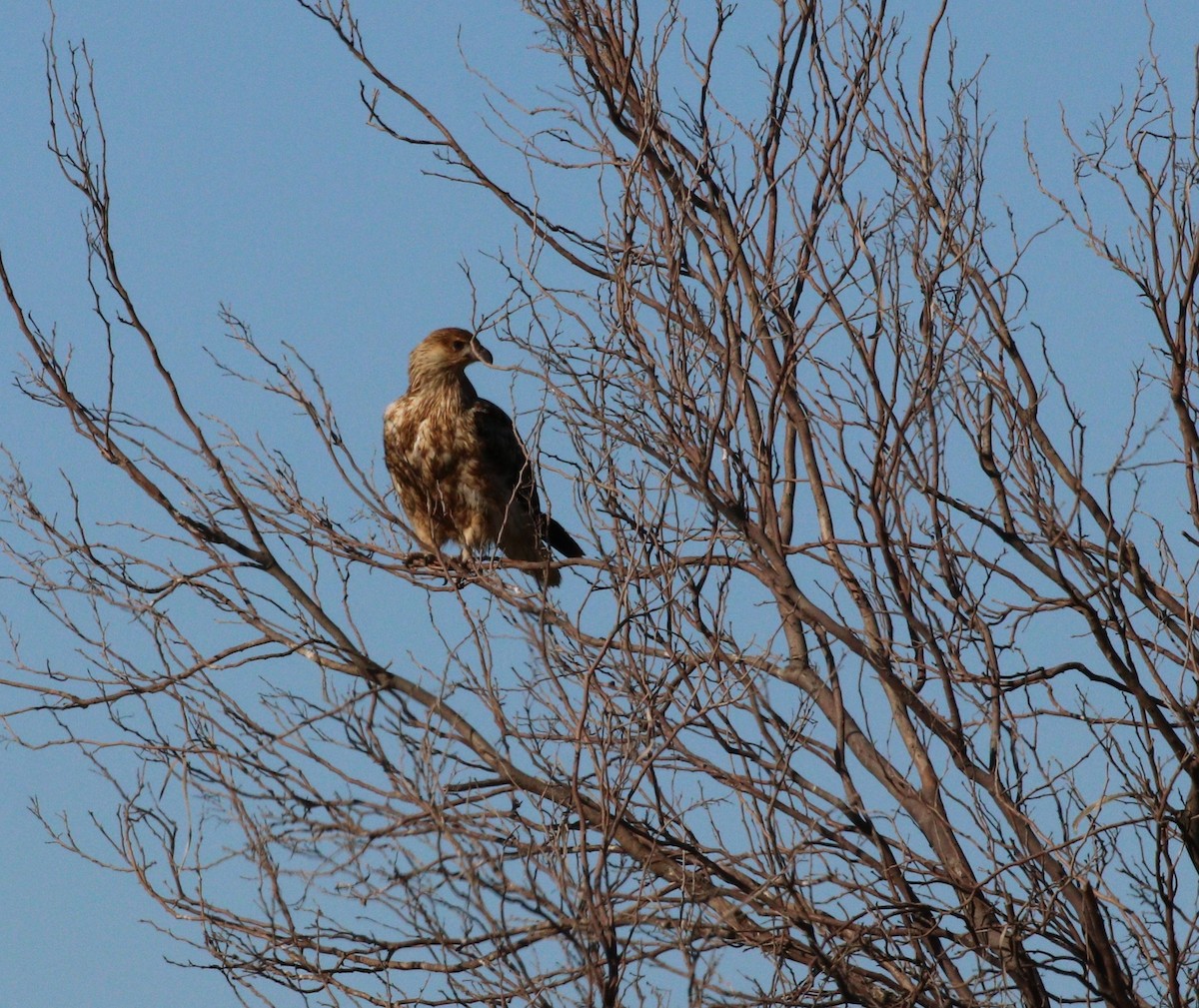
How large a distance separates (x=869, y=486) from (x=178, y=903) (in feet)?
7.26

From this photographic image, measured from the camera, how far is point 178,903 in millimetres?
4590

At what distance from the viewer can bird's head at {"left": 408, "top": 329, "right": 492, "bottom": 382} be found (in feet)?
24.8

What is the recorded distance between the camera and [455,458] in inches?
288

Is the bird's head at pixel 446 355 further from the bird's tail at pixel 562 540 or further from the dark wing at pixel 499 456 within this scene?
the bird's tail at pixel 562 540

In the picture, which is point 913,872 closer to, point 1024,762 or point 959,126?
point 1024,762

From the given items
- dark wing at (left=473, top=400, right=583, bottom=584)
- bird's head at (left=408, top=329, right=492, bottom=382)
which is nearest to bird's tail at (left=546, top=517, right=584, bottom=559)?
dark wing at (left=473, top=400, right=583, bottom=584)

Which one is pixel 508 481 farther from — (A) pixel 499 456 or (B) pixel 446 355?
(B) pixel 446 355

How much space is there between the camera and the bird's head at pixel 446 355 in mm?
7551

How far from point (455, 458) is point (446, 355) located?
1.75ft

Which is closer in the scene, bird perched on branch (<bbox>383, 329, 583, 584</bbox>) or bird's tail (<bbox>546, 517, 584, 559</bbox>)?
bird perched on branch (<bbox>383, 329, 583, 584</bbox>)

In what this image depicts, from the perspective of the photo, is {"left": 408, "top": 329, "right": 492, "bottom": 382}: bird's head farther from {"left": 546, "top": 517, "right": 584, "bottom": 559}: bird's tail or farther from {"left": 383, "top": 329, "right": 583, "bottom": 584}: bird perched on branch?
{"left": 546, "top": 517, "right": 584, "bottom": 559}: bird's tail

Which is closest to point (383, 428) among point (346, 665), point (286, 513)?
point (286, 513)

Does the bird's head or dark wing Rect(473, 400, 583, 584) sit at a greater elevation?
the bird's head

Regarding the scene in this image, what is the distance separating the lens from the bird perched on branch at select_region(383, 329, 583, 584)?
7.28 meters
